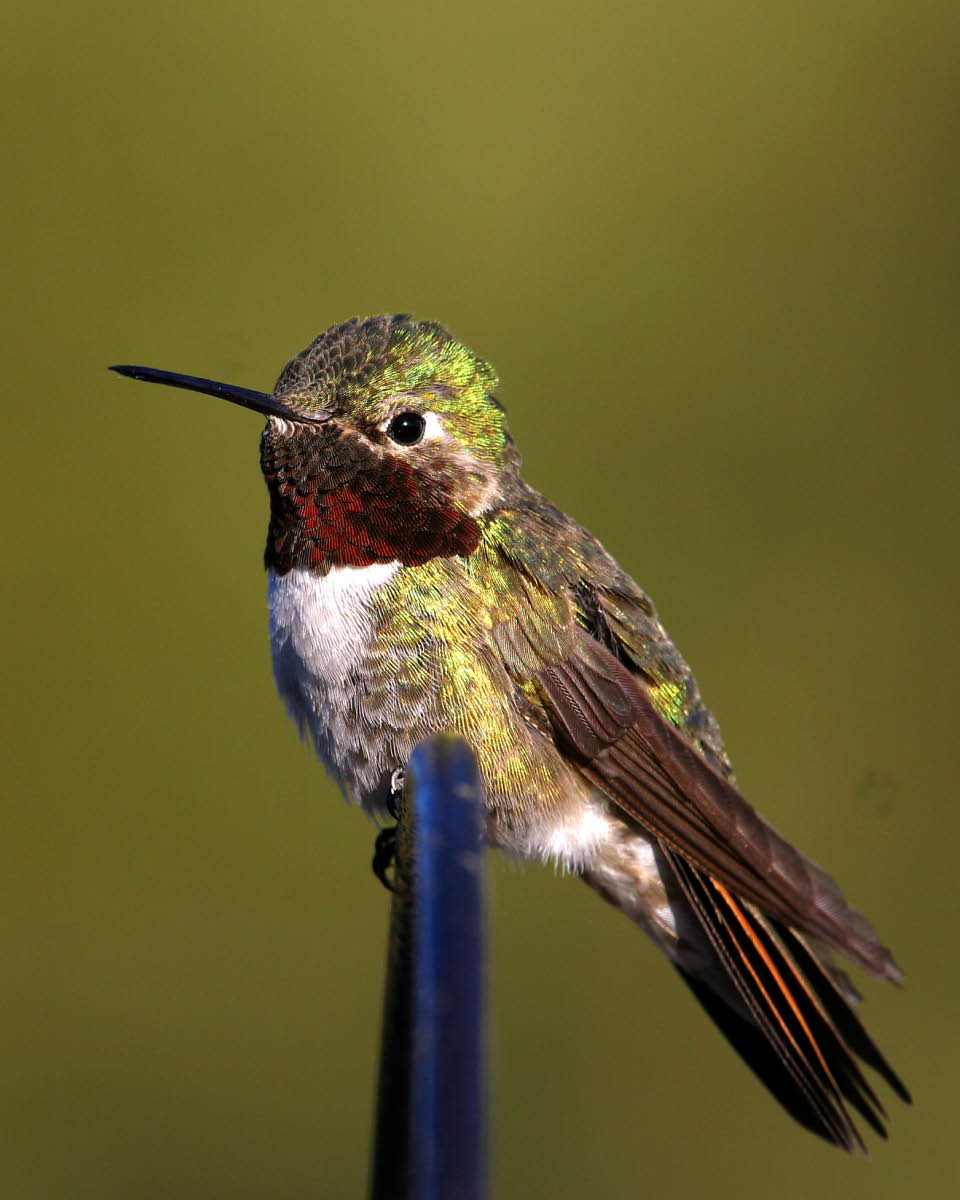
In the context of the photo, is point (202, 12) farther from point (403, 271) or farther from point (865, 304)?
point (865, 304)

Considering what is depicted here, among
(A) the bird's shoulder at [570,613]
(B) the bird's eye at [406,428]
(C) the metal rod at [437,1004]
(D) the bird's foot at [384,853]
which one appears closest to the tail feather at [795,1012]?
(A) the bird's shoulder at [570,613]

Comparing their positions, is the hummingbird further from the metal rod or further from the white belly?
the metal rod

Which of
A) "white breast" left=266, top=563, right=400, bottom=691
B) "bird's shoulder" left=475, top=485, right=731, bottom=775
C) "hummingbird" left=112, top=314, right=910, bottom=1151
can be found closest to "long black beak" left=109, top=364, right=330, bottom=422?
"hummingbird" left=112, top=314, right=910, bottom=1151

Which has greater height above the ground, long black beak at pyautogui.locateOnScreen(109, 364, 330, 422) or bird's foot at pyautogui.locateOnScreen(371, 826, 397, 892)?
long black beak at pyautogui.locateOnScreen(109, 364, 330, 422)

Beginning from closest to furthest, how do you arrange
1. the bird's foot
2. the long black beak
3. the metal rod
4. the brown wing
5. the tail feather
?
1. the metal rod
2. the brown wing
3. the long black beak
4. the tail feather
5. the bird's foot

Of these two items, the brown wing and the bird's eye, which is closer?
the brown wing

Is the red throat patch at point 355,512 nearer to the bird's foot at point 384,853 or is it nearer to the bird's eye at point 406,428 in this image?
the bird's eye at point 406,428

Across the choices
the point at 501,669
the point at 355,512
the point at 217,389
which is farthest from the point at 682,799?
the point at 217,389

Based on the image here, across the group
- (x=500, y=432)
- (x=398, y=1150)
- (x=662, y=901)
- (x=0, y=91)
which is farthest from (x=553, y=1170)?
(x=0, y=91)
